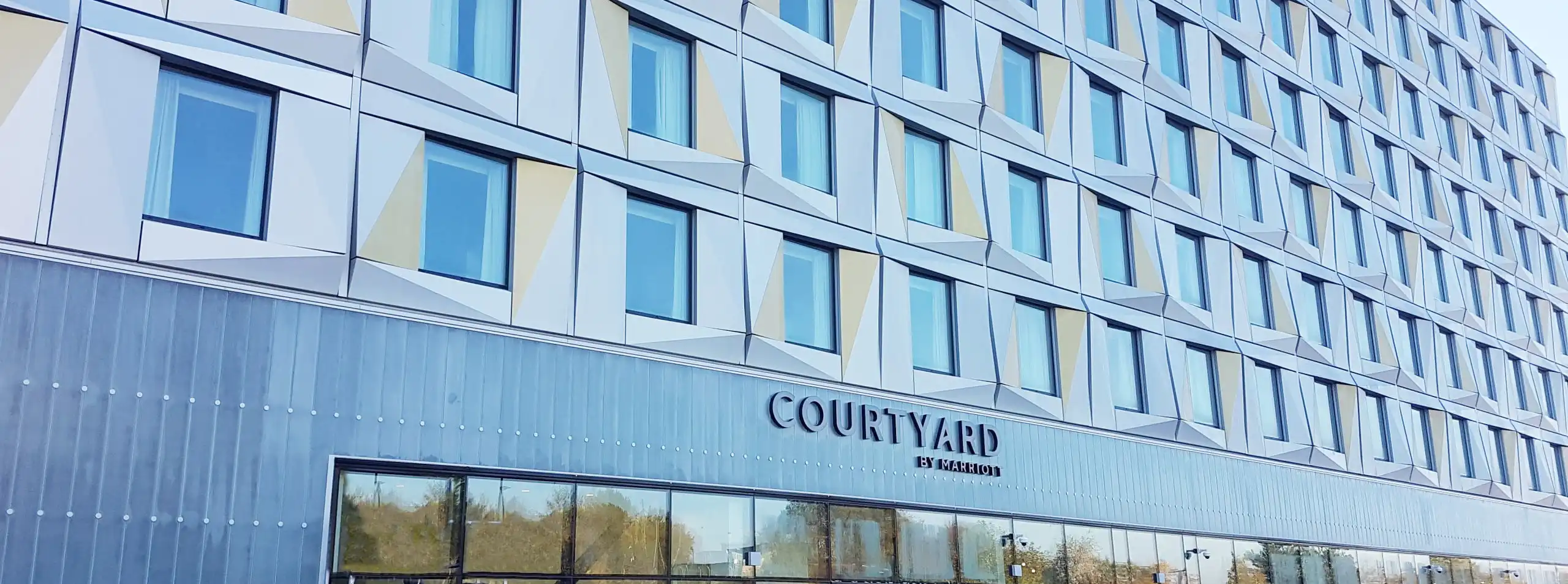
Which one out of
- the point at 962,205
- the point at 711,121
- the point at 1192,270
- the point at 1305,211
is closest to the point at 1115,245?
the point at 1192,270

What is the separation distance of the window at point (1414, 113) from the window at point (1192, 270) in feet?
58.3

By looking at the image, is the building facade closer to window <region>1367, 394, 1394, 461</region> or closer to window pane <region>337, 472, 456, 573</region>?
window pane <region>337, 472, 456, 573</region>

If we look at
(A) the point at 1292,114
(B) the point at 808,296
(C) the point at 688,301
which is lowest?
(C) the point at 688,301

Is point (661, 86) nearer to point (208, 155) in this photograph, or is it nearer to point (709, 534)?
point (709, 534)

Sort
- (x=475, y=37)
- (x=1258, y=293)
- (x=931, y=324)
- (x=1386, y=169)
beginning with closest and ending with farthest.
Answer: (x=475, y=37) → (x=931, y=324) → (x=1258, y=293) → (x=1386, y=169)

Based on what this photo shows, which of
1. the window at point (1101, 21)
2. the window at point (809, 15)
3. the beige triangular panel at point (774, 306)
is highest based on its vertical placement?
the window at point (1101, 21)

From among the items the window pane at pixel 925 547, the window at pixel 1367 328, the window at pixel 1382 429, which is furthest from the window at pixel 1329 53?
the window pane at pixel 925 547

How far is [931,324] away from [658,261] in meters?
6.46

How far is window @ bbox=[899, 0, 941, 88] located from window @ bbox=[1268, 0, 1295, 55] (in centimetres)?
1651

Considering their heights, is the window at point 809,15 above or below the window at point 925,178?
above

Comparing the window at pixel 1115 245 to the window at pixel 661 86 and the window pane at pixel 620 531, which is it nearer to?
the window at pixel 661 86

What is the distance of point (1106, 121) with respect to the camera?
1198 inches

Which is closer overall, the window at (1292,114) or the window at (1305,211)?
the window at (1305,211)

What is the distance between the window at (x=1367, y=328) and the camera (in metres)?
37.7
